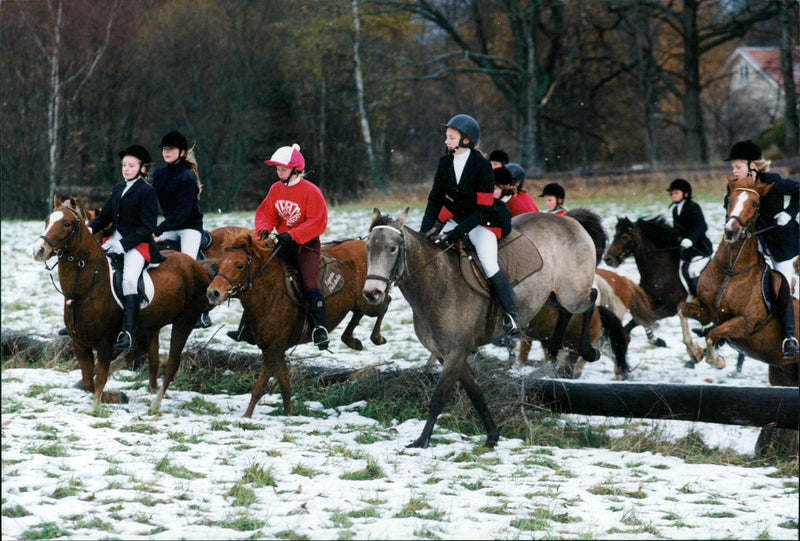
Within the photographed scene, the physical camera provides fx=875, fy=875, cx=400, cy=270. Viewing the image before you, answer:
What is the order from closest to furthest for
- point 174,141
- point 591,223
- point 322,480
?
point 322,480 < point 174,141 < point 591,223

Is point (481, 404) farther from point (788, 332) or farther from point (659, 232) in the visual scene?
point (659, 232)

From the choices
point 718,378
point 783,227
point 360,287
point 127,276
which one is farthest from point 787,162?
point 127,276

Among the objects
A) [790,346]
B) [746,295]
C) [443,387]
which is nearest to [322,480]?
[443,387]

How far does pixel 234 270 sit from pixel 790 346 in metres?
5.22

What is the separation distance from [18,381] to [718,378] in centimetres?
820

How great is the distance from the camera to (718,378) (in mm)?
11016

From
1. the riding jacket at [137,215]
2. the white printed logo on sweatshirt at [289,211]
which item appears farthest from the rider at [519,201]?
the riding jacket at [137,215]

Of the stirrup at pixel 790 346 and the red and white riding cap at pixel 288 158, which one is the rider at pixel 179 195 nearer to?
the red and white riding cap at pixel 288 158

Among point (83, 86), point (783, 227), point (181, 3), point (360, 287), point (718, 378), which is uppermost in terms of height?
point (181, 3)

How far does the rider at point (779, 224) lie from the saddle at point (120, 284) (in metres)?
5.74

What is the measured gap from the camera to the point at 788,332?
326 inches

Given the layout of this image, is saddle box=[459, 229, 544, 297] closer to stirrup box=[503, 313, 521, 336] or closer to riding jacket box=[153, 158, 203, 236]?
stirrup box=[503, 313, 521, 336]

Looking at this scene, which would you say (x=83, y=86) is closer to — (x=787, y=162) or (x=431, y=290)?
(x=787, y=162)

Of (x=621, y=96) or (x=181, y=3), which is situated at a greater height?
(x=181, y=3)
